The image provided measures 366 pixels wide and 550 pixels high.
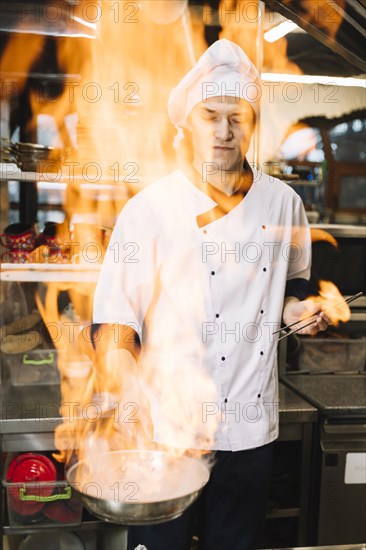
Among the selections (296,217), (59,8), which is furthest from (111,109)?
(296,217)

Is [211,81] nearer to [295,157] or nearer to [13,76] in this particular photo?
[295,157]

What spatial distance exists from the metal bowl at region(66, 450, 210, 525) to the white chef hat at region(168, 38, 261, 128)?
1009 mm

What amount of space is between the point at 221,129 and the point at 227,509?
1.10 meters

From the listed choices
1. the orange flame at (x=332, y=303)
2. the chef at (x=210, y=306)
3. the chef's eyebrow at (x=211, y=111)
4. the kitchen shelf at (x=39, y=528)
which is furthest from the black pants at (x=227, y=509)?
the chef's eyebrow at (x=211, y=111)

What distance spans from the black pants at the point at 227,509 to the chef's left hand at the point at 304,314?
0.39 metres

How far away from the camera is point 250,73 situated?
5.71 ft

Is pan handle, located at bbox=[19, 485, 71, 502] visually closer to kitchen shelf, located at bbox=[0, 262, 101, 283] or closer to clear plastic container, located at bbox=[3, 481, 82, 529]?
clear plastic container, located at bbox=[3, 481, 82, 529]

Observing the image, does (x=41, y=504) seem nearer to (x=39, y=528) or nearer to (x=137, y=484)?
(x=39, y=528)

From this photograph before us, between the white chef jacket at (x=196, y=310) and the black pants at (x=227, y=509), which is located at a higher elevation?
the white chef jacket at (x=196, y=310)

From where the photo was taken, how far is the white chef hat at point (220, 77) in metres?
1.68

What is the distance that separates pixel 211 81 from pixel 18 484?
4.77 feet

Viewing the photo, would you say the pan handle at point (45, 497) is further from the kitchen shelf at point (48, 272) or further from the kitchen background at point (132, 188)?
the kitchen shelf at point (48, 272)

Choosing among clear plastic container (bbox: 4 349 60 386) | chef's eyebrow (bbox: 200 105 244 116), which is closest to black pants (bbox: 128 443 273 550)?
clear plastic container (bbox: 4 349 60 386)

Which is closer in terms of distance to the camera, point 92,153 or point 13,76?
point 92,153
